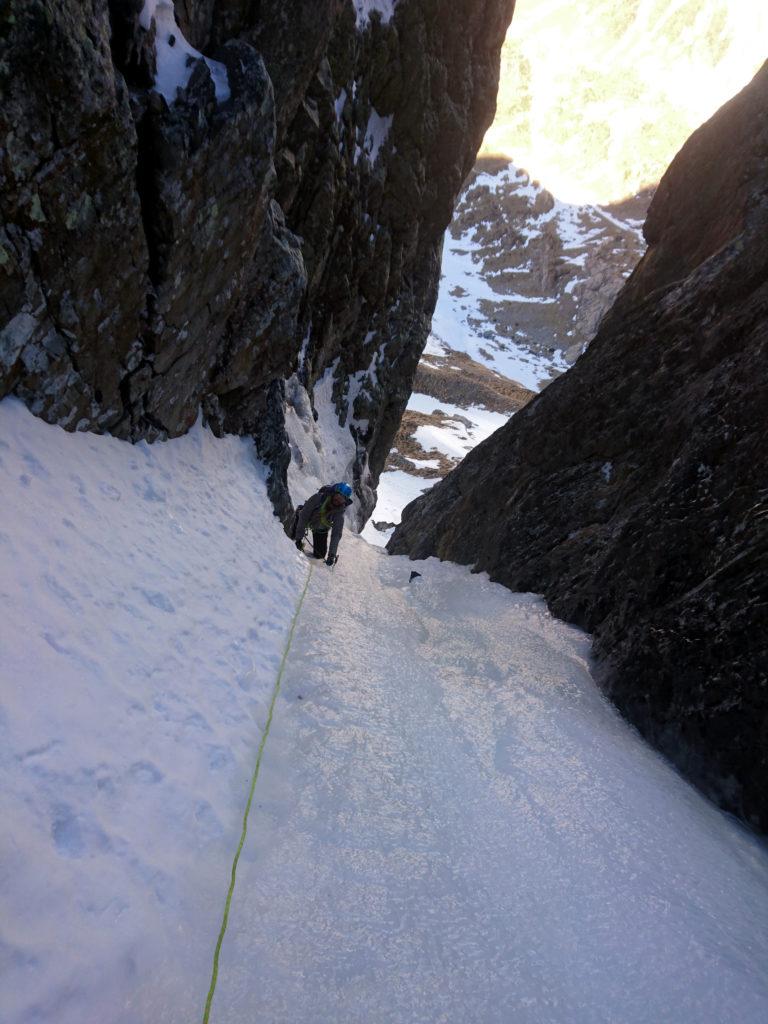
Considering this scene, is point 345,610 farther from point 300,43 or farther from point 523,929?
point 300,43

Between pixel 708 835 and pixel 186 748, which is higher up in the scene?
pixel 708 835

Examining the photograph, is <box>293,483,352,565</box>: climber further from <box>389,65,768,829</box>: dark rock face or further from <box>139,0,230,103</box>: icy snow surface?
<box>139,0,230,103</box>: icy snow surface

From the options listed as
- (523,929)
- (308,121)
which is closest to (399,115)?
(308,121)

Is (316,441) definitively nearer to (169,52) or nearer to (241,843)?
(169,52)

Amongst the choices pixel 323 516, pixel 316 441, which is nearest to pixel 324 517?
pixel 323 516

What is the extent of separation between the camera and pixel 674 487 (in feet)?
30.5

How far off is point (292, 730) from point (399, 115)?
2542cm

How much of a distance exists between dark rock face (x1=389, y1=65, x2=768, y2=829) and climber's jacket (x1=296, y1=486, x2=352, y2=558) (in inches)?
188

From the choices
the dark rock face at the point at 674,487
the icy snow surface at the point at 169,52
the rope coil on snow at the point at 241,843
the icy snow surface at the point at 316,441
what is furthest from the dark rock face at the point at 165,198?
the dark rock face at the point at 674,487

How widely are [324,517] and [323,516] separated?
0.13ft

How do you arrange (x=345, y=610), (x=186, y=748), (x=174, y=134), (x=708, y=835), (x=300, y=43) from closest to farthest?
(x=186, y=748) → (x=708, y=835) → (x=174, y=134) → (x=345, y=610) → (x=300, y=43)

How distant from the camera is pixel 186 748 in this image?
4609 mm

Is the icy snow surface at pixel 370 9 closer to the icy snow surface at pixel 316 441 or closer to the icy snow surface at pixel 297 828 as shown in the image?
the icy snow surface at pixel 316 441

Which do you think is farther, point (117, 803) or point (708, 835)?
point (708, 835)
